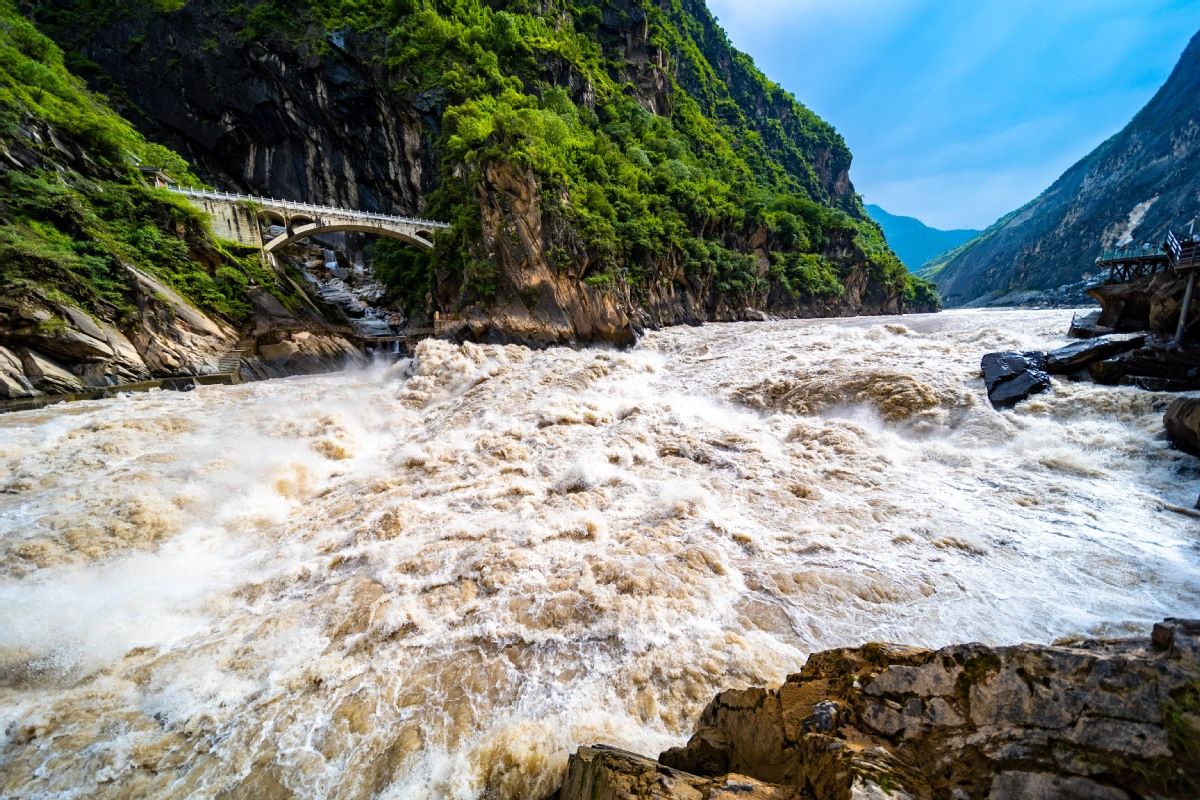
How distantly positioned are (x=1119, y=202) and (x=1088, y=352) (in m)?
93.8

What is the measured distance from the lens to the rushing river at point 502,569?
3316 mm

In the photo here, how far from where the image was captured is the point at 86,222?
14344mm

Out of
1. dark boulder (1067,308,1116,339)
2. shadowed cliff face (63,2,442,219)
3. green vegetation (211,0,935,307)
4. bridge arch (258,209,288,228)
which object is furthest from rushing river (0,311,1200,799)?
shadowed cliff face (63,2,442,219)

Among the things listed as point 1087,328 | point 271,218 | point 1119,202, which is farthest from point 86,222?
point 1119,202

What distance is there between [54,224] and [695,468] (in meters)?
21.6

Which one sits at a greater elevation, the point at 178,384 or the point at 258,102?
the point at 258,102

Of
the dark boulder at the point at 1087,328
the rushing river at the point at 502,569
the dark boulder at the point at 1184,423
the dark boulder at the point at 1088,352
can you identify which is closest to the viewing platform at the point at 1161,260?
the dark boulder at the point at 1087,328

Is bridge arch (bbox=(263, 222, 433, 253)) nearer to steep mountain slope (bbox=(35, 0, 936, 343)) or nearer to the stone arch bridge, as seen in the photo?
the stone arch bridge

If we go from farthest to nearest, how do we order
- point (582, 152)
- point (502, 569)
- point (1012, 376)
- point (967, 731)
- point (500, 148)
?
point (582, 152) < point (500, 148) < point (1012, 376) < point (502, 569) < point (967, 731)

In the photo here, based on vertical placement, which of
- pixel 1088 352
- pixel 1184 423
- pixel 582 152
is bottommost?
pixel 1184 423

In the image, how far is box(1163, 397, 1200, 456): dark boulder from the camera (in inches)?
252

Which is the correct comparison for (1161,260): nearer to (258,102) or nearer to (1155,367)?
(1155,367)

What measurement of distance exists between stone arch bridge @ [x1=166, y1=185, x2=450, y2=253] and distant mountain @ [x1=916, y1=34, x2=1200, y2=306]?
89.6 m

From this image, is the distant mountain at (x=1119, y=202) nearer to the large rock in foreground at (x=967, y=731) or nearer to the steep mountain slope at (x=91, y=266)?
the large rock in foreground at (x=967, y=731)
